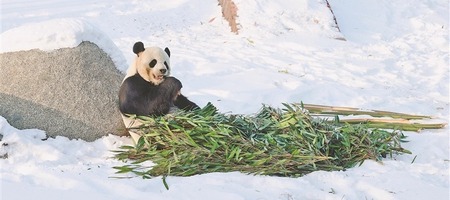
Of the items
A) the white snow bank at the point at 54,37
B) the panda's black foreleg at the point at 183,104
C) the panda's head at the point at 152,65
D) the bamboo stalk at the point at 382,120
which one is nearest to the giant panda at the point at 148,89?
the panda's head at the point at 152,65

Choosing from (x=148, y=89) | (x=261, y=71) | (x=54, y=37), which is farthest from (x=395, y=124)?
(x=54, y=37)

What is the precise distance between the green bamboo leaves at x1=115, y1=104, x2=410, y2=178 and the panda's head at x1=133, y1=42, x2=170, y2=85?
0.30m

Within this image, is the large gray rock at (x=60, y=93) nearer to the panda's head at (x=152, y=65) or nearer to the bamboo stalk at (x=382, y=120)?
the panda's head at (x=152, y=65)

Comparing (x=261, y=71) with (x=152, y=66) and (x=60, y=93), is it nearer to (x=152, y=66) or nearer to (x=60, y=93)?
(x=152, y=66)

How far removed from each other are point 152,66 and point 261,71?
3.31 meters

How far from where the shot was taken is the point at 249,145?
3.86 meters

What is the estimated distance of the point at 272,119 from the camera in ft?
14.5

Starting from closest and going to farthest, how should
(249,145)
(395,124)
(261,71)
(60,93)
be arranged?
(249,145)
(60,93)
(395,124)
(261,71)

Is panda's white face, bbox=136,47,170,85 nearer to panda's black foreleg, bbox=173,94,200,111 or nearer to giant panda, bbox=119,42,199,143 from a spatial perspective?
giant panda, bbox=119,42,199,143

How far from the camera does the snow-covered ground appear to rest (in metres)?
3.34

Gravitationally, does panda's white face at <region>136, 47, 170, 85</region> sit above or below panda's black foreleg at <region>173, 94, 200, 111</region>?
above

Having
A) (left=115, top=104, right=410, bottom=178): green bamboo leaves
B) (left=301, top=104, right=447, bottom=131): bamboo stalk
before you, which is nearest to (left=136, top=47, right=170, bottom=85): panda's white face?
(left=115, top=104, right=410, bottom=178): green bamboo leaves

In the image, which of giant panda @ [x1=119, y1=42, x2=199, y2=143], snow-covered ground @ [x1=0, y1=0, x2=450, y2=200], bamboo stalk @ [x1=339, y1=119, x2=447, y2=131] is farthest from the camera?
bamboo stalk @ [x1=339, y1=119, x2=447, y2=131]

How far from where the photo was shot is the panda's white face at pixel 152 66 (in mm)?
4203
